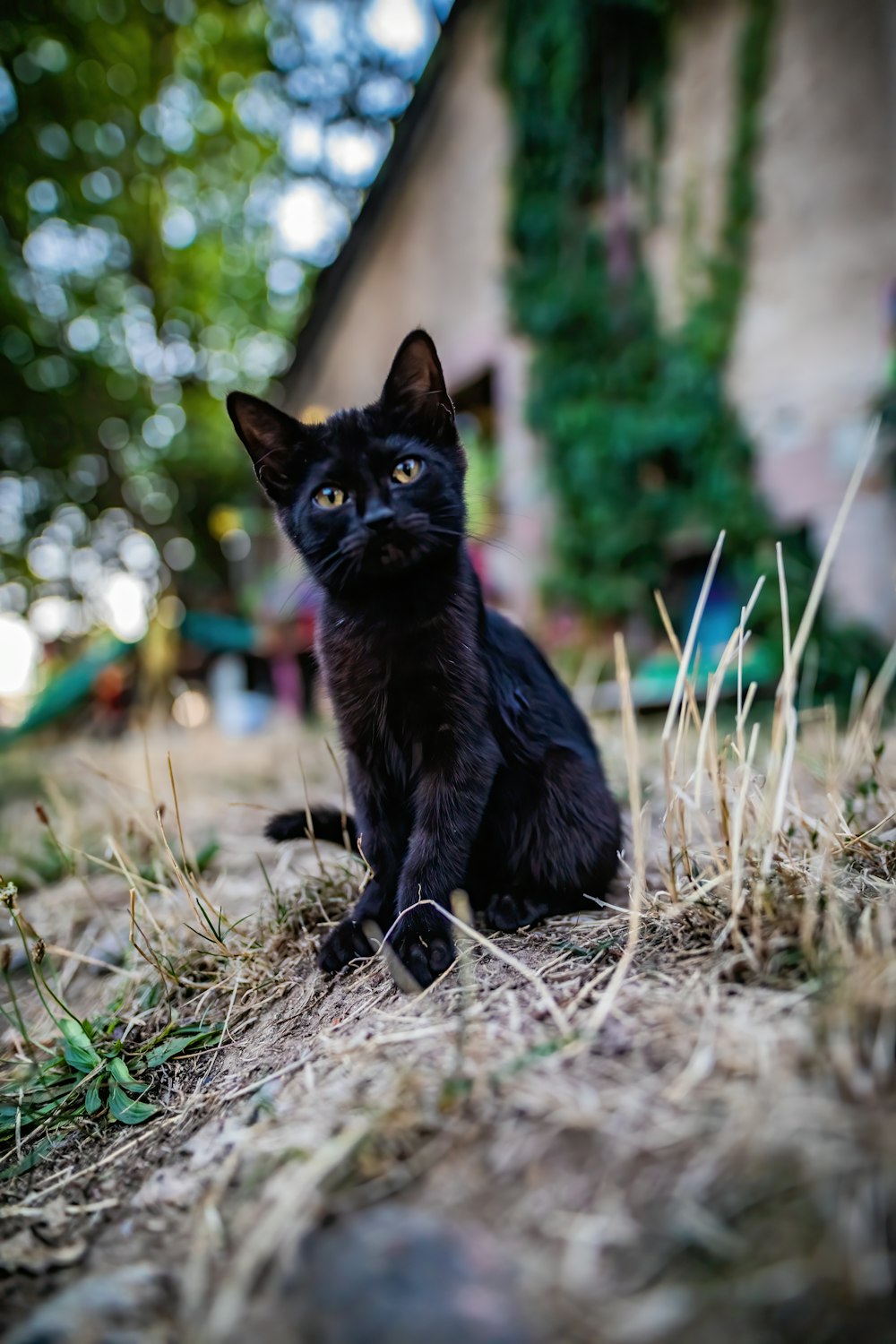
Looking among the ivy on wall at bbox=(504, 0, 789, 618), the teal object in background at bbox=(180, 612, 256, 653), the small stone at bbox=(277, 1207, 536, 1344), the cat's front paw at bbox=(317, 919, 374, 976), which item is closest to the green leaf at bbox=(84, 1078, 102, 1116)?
the cat's front paw at bbox=(317, 919, 374, 976)

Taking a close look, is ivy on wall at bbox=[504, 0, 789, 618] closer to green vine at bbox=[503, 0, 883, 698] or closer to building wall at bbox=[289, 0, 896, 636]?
green vine at bbox=[503, 0, 883, 698]

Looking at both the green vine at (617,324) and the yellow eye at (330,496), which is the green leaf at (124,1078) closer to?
the yellow eye at (330,496)

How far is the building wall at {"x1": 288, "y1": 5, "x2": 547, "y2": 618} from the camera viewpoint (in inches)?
250

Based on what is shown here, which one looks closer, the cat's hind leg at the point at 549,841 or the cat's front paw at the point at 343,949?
the cat's front paw at the point at 343,949

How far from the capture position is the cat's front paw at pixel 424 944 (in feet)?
4.54

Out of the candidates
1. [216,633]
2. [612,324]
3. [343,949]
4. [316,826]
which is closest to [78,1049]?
[343,949]

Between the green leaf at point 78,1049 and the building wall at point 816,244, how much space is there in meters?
4.62

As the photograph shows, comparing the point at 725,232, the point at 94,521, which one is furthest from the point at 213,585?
the point at 725,232

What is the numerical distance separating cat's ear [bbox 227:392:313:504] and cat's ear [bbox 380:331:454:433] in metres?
0.21

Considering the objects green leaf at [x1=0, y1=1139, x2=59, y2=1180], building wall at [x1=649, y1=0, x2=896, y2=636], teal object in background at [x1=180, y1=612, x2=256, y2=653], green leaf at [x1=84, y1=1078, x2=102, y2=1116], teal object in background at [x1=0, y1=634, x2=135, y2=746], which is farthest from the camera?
teal object in background at [x1=180, y1=612, x2=256, y2=653]

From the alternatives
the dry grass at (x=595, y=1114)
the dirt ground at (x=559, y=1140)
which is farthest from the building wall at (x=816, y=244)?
the dirt ground at (x=559, y=1140)

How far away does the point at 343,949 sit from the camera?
1.58 metres

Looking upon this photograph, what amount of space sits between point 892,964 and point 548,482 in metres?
5.41

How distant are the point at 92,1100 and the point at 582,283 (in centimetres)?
609
